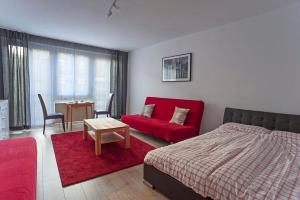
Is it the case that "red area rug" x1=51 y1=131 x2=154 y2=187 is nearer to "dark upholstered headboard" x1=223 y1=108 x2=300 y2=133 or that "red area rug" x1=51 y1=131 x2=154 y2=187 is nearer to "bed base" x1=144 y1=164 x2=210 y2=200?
"bed base" x1=144 y1=164 x2=210 y2=200

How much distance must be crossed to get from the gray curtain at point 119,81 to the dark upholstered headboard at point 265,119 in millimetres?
3715

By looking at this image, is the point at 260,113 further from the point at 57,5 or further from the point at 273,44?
the point at 57,5

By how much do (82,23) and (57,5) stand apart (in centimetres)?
72

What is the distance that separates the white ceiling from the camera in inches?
97.8

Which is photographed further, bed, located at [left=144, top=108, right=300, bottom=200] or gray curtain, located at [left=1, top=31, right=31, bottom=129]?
gray curtain, located at [left=1, top=31, right=31, bottom=129]

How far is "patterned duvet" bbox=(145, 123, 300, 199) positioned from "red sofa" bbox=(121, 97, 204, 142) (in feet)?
2.63

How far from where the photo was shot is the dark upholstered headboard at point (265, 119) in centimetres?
237

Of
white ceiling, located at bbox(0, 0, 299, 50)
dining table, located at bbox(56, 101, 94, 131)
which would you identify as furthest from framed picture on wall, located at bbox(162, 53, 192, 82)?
dining table, located at bbox(56, 101, 94, 131)

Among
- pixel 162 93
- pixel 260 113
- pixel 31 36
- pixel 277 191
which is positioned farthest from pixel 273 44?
pixel 31 36

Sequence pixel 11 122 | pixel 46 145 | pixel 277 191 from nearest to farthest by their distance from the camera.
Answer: pixel 277 191, pixel 46 145, pixel 11 122

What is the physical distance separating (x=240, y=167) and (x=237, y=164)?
5 cm

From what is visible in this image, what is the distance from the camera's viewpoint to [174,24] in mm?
3277

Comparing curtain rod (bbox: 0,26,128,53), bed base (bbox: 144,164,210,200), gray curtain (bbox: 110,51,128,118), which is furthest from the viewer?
gray curtain (bbox: 110,51,128,118)

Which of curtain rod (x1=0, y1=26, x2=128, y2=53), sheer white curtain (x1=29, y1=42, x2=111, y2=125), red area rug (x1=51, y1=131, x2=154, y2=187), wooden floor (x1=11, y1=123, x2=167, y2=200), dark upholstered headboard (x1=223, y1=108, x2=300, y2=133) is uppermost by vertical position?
curtain rod (x1=0, y1=26, x2=128, y2=53)
